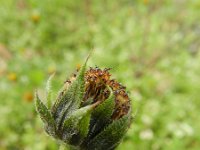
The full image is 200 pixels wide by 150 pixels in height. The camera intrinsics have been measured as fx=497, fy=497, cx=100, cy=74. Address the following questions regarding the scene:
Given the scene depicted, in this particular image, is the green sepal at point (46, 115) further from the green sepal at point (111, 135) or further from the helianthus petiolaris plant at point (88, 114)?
the green sepal at point (111, 135)

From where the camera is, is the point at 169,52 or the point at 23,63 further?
the point at 169,52

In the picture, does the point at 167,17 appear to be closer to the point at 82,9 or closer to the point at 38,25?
the point at 82,9

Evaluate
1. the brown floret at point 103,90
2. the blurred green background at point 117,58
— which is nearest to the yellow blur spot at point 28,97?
the blurred green background at point 117,58

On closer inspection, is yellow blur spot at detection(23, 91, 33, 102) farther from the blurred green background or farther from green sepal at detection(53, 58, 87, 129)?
green sepal at detection(53, 58, 87, 129)

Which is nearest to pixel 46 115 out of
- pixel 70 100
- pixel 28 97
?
pixel 70 100

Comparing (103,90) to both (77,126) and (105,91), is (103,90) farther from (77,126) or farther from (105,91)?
(77,126)

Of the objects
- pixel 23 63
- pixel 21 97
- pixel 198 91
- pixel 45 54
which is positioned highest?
pixel 45 54

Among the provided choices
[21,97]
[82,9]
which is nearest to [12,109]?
[21,97]
